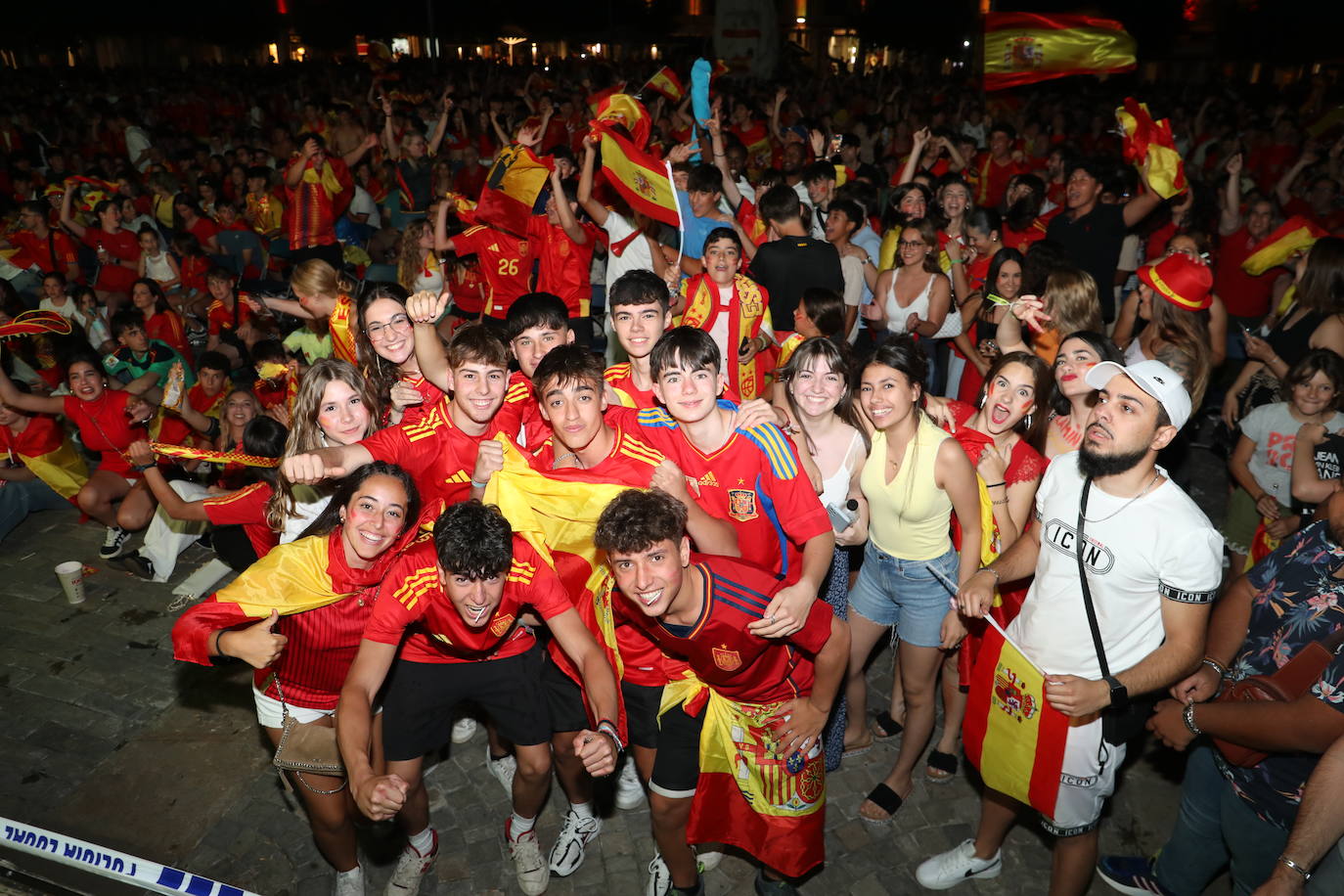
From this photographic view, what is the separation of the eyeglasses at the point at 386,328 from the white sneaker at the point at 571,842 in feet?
8.56

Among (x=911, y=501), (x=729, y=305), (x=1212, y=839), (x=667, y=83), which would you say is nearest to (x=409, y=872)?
(x=911, y=501)

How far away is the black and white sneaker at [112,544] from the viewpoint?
6.69m

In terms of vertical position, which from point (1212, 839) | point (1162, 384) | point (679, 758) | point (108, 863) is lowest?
point (1212, 839)

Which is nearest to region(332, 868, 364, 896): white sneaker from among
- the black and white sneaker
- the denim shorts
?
the denim shorts

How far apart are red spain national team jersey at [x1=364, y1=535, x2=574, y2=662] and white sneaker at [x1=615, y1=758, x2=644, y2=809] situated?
111cm

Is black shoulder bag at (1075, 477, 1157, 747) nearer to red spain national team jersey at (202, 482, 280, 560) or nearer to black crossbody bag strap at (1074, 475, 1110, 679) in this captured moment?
black crossbody bag strap at (1074, 475, 1110, 679)

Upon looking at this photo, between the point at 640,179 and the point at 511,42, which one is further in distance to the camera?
the point at 511,42

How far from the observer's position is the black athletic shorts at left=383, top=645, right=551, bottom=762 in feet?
12.3

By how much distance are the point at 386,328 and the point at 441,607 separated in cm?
180

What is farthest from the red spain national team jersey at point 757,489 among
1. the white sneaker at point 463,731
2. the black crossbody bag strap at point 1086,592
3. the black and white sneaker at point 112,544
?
the black and white sneaker at point 112,544

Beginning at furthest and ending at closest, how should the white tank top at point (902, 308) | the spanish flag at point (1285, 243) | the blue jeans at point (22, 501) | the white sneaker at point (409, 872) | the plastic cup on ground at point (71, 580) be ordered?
1. the blue jeans at point (22, 501)
2. the spanish flag at point (1285, 243)
3. the white tank top at point (902, 308)
4. the plastic cup on ground at point (71, 580)
5. the white sneaker at point (409, 872)

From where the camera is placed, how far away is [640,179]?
6.21m

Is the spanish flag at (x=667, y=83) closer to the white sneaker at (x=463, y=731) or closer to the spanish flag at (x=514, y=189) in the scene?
the spanish flag at (x=514, y=189)

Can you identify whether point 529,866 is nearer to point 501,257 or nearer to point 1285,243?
point 501,257
